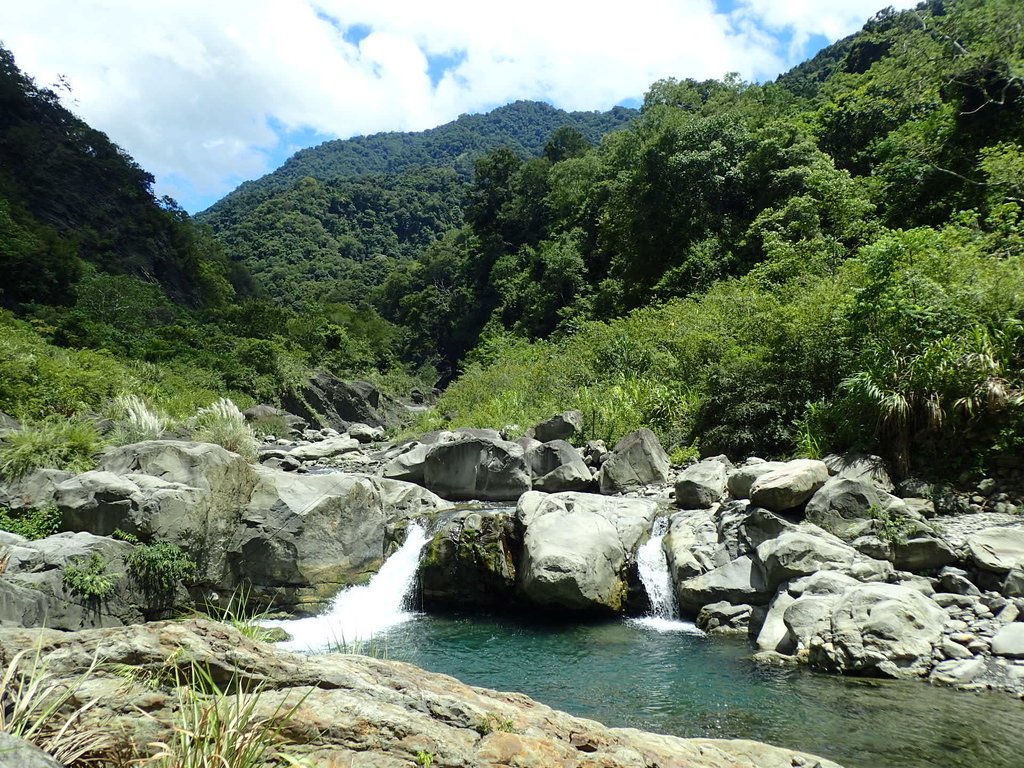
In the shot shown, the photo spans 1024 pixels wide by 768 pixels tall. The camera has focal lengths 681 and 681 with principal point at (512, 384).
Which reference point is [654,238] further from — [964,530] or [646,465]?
[964,530]

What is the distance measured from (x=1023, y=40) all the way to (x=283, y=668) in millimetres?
25732

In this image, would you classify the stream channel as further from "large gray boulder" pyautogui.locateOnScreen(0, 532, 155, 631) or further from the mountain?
the mountain

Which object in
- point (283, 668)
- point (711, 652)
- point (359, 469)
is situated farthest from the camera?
point (359, 469)

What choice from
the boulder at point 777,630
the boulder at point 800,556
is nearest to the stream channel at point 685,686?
the boulder at point 777,630

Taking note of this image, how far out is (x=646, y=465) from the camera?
13.6 meters

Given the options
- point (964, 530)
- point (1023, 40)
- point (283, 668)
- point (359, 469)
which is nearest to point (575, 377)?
point (359, 469)

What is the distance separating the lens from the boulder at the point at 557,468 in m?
14.0

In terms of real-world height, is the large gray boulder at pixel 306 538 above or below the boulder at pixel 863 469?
below

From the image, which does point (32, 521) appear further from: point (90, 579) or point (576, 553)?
point (576, 553)

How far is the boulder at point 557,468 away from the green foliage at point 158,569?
7.12 metres

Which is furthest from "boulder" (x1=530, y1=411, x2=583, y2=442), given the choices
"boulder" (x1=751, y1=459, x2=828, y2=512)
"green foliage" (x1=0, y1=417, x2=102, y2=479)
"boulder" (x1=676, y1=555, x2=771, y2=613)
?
"green foliage" (x1=0, y1=417, x2=102, y2=479)

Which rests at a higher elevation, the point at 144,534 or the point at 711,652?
the point at 144,534

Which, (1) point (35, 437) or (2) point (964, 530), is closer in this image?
(2) point (964, 530)

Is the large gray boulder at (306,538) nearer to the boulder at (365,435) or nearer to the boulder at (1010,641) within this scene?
the boulder at (1010,641)
